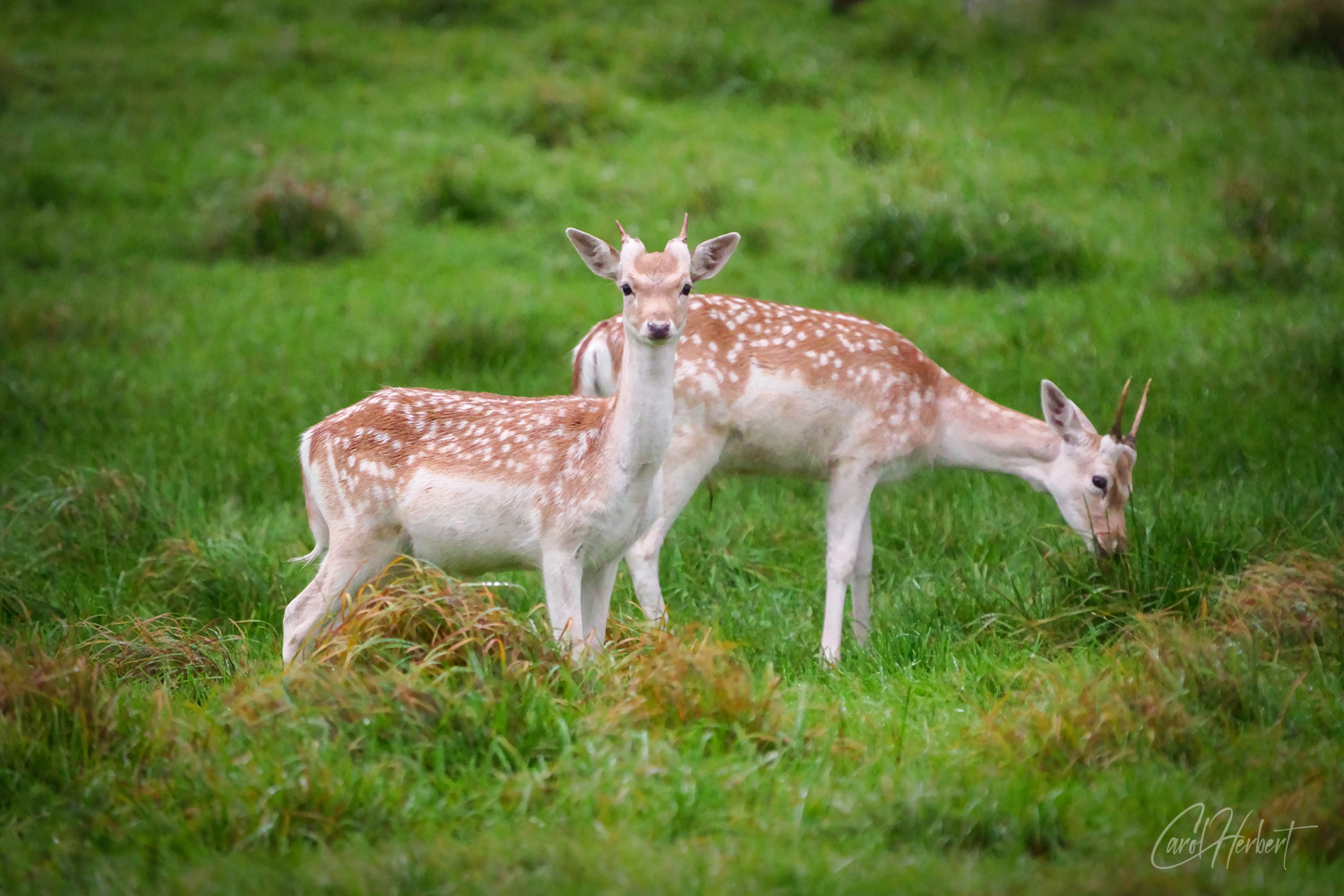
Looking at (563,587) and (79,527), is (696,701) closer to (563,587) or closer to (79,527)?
(563,587)

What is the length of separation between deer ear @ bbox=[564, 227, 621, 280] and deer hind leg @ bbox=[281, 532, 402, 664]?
1355 mm

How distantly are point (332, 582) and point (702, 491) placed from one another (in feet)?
10.3

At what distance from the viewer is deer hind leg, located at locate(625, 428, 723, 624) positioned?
6645 millimetres

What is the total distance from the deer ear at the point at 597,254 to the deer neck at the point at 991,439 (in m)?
1.95

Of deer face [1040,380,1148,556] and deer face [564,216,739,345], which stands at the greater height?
deer face [564,216,739,345]

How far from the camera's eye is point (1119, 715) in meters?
4.70

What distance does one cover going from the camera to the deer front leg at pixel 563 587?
5.52m

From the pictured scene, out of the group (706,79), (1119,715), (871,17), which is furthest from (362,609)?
(871,17)

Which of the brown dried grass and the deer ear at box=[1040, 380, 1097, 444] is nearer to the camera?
the brown dried grass

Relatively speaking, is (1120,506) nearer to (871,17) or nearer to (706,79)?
(706,79)

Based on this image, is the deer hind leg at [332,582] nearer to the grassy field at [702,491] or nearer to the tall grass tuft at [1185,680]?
the grassy field at [702,491]

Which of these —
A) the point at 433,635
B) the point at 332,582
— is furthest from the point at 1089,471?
the point at 332,582

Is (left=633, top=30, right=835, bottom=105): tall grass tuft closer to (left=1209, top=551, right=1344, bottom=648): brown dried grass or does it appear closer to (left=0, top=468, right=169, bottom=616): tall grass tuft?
(left=0, top=468, right=169, bottom=616): tall grass tuft

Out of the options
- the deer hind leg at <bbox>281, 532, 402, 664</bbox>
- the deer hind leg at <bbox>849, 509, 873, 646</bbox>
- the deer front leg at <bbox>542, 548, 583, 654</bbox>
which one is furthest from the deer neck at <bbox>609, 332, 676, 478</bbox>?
the deer hind leg at <bbox>849, 509, 873, 646</bbox>
